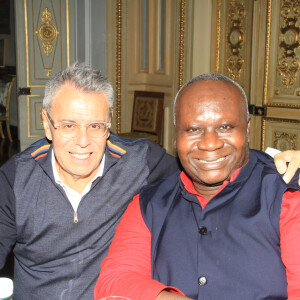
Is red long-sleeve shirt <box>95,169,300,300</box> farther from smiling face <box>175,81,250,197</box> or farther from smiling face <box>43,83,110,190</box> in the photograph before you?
smiling face <box>43,83,110,190</box>

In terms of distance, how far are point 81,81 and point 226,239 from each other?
731 mm

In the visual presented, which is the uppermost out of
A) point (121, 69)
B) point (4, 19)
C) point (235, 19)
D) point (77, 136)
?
point (4, 19)

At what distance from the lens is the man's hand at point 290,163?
116cm

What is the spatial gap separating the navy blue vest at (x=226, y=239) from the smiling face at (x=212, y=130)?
0.20ft

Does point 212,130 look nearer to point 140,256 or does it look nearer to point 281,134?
point 140,256

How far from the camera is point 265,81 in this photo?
14.6 ft

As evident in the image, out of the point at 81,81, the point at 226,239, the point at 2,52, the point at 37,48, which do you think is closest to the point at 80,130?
the point at 81,81

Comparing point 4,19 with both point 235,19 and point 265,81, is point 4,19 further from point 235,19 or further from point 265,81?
point 265,81

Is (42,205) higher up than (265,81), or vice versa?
(265,81)

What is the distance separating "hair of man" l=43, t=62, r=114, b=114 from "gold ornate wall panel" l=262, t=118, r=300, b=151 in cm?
324

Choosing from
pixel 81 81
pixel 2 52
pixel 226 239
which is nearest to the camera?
pixel 226 239

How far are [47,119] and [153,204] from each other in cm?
53

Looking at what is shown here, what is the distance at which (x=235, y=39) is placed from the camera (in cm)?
474

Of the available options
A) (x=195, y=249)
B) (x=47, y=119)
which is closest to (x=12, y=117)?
(x=47, y=119)
